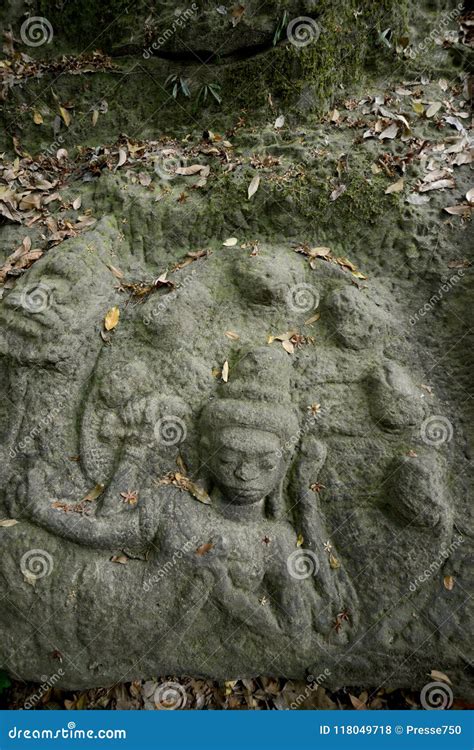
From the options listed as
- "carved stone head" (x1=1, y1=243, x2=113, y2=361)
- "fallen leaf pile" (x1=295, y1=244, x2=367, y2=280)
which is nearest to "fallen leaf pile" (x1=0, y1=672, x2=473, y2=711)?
"carved stone head" (x1=1, y1=243, x2=113, y2=361)

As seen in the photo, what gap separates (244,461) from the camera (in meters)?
2.92

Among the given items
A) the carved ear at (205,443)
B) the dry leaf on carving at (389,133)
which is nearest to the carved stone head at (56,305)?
the carved ear at (205,443)

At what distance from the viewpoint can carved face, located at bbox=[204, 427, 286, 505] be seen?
2.91 meters

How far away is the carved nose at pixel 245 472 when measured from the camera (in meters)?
2.90

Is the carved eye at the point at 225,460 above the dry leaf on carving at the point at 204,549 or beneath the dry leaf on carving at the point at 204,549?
above

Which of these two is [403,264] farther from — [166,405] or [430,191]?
[166,405]

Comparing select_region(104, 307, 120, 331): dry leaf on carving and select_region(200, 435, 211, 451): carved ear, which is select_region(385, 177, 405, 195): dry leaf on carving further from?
select_region(200, 435, 211, 451): carved ear

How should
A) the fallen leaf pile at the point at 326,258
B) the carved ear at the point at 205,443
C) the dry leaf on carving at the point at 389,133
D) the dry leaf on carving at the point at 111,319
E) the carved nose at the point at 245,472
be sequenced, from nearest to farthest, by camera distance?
the carved nose at the point at 245,472 → the carved ear at the point at 205,443 → the dry leaf on carving at the point at 111,319 → the fallen leaf pile at the point at 326,258 → the dry leaf on carving at the point at 389,133

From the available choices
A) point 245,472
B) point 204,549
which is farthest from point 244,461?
point 204,549

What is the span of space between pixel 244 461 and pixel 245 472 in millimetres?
58

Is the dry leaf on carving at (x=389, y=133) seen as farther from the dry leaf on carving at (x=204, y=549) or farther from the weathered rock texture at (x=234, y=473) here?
the dry leaf on carving at (x=204, y=549)

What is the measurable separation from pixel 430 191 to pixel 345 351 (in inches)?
53.5

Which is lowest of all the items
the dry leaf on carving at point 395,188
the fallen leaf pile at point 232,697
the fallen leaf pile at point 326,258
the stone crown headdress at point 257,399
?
the fallen leaf pile at point 232,697

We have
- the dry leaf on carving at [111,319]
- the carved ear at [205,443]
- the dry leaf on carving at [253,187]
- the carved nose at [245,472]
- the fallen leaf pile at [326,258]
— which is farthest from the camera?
the dry leaf on carving at [253,187]
